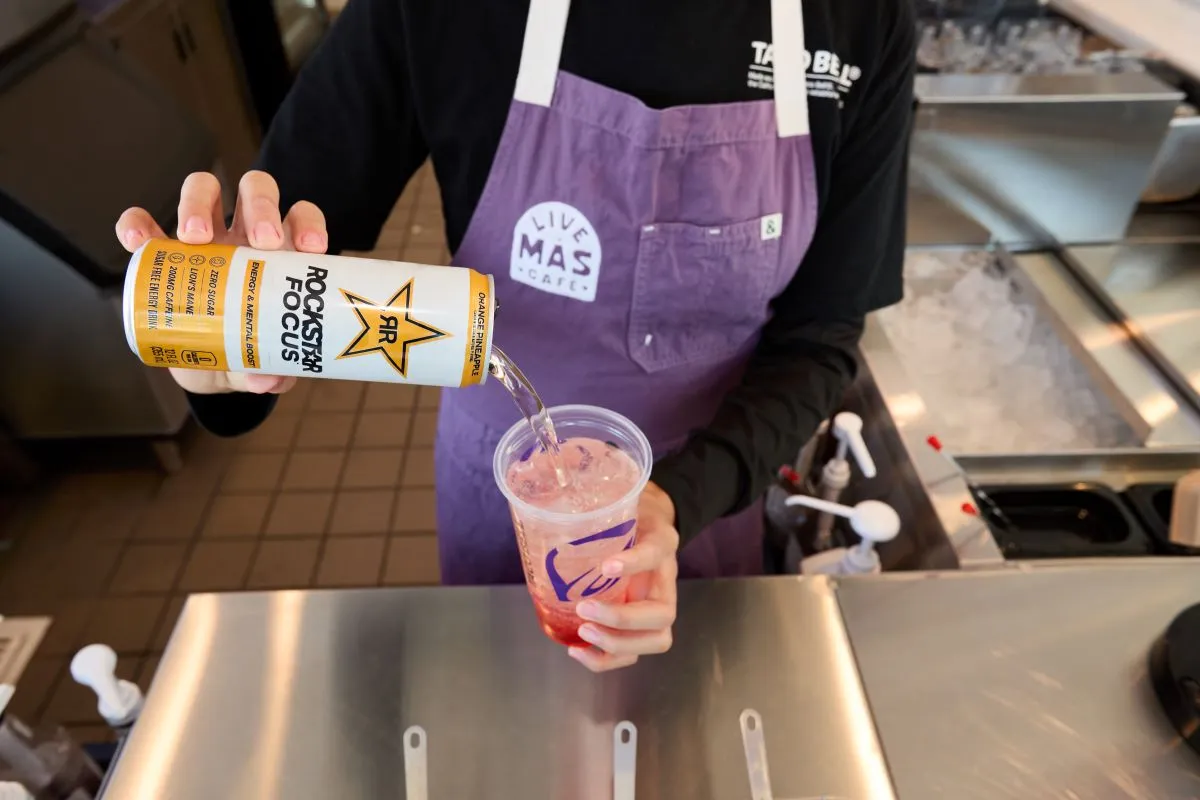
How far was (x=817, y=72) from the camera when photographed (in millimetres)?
861

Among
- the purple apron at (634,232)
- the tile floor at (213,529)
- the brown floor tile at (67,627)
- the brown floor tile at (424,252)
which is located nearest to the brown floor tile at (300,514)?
the tile floor at (213,529)

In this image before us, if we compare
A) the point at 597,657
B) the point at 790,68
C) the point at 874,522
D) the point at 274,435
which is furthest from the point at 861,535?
the point at 274,435

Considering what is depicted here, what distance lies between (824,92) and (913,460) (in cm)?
52

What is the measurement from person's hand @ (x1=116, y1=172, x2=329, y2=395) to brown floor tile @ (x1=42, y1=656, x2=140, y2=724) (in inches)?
58.9

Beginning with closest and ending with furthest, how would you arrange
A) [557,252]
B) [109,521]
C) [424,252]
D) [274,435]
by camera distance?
[557,252]
[109,521]
[274,435]
[424,252]

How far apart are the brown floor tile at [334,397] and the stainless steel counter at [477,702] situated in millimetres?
1832

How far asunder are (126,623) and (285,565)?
38cm

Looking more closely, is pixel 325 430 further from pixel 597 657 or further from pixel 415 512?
pixel 597 657

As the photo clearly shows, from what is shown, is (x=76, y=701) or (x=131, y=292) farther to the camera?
(x=76, y=701)

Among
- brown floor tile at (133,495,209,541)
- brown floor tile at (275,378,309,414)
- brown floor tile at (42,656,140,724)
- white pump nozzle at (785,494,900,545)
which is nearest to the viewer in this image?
white pump nozzle at (785,494,900,545)

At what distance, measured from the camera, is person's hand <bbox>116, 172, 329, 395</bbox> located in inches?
24.0

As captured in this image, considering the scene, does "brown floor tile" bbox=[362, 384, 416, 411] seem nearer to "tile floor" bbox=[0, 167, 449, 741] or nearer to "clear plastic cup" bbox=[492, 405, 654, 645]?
"tile floor" bbox=[0, 167, 449, 741]

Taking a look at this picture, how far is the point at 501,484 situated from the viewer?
637 mm

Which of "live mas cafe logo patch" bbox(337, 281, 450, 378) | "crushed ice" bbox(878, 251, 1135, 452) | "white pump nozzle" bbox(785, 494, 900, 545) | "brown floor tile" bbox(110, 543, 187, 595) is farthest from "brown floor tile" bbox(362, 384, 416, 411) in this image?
"live mas cafe logo patch" bbox(337, 281, 450, 378)
